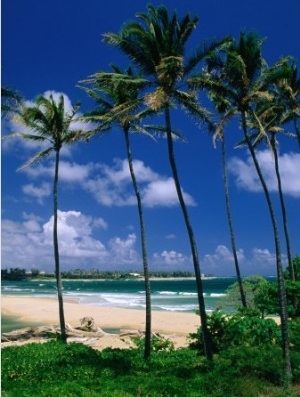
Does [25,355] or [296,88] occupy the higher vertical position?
[296,88]

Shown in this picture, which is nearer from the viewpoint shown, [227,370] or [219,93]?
[227,370]

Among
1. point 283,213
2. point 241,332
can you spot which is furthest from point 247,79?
point 283,213

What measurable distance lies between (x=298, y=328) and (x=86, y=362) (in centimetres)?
726

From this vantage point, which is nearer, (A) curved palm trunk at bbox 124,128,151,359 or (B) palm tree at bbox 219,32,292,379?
(B) palm tree at bbox 219,32,292,379

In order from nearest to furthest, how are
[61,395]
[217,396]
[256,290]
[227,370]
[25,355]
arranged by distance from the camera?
[61,395] < [217,396] < [227,370] < [25,355] < [256,290]

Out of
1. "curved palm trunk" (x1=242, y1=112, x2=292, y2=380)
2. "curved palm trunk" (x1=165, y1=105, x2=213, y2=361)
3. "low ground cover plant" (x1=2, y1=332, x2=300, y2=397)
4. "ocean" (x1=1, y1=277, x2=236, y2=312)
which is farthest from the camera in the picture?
"ocean" (x1=1, y1=277, x2=236, y2=312)

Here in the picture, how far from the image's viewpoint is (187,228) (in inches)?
522

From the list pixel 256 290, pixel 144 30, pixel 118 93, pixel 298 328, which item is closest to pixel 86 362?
pixel 298 328

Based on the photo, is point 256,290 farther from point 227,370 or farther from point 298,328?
point 227,370

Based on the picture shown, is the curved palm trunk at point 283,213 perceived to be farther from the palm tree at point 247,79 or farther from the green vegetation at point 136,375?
the green vegetation at point 136,375

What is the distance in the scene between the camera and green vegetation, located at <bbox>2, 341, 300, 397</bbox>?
918 cm

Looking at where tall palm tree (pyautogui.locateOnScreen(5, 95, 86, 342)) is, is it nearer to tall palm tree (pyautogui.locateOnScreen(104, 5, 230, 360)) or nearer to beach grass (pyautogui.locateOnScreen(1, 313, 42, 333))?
tall palm tree (pyautogui.locateOnScreen(104, 5, 230, 360))

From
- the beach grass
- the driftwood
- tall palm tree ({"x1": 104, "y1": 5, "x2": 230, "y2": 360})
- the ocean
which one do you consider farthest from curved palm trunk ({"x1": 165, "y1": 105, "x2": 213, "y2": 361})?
the beach grass

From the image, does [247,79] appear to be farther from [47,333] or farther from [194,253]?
[47,333]
